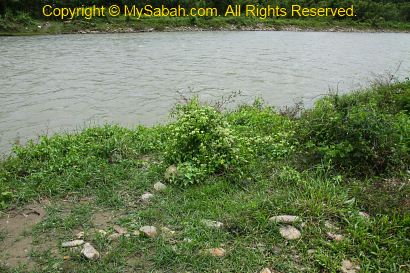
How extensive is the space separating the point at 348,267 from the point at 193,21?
41791 mm

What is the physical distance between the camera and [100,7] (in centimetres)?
4119

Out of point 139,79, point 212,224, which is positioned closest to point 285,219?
point 212,224

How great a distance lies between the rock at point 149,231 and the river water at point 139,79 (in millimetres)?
4452

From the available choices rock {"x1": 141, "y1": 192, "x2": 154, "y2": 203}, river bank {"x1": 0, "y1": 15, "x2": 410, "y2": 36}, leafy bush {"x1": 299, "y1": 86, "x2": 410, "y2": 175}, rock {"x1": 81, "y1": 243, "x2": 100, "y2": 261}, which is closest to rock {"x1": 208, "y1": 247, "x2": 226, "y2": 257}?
rock {"x1": 81, "y1": 243, "x2": 100, "y2": 261}

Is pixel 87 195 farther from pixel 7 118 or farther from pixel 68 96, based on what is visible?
pixel 68 96

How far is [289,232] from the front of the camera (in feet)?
12.1

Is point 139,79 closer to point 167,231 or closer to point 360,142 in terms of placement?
point 360,142

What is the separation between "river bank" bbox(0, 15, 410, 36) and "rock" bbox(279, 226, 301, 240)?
109ft

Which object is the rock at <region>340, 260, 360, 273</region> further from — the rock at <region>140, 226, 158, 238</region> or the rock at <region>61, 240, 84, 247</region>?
the rock at <region>61, 240, 84, 247</region>

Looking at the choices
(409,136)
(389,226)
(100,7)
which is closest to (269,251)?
(389,226)

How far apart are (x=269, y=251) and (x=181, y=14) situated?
4545 centimetres

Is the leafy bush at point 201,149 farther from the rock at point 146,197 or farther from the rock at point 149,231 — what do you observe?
the rock at point 149,231

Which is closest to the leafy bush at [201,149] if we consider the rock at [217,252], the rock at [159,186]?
the rock at [159,186]

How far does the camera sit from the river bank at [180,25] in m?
33.4
